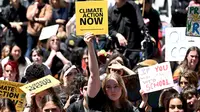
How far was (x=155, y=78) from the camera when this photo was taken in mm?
11492

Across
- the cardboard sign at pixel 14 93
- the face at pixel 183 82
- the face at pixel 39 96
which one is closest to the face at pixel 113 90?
the face at pixel 39 96

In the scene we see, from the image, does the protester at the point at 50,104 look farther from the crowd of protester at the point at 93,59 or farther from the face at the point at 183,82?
the face at the point at 183,82

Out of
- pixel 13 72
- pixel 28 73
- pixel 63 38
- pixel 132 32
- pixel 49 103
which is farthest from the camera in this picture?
pixel 63 38

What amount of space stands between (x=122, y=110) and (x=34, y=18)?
7.37 m

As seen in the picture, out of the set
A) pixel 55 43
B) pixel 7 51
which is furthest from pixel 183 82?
pixel 7 51

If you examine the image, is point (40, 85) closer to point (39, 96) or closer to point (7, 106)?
A: point (39, 96)

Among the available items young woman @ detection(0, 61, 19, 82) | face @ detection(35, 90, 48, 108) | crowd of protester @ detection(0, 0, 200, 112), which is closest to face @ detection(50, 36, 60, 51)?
crowd of protester @ detection(0, 0, 200, 112)

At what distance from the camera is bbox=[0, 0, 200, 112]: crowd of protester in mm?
9766

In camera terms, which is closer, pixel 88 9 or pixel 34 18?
pixel 88 9

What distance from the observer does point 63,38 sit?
1644 cm

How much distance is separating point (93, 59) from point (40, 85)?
77cm

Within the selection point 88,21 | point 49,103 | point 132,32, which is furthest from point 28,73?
point 132,32

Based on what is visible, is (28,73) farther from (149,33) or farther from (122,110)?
(149,33)

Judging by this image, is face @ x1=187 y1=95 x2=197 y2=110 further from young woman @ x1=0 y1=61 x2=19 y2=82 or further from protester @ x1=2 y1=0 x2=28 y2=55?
protester @ x1=2 y1=0 x2=28 y2=55
